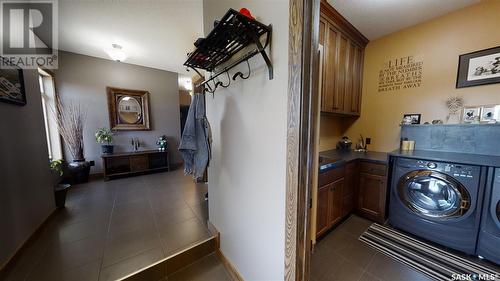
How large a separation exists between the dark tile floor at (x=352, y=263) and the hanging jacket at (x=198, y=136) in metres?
1.37

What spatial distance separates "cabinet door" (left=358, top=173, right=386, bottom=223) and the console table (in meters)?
3.96

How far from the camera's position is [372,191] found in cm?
207

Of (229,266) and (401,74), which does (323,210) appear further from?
(401,74)

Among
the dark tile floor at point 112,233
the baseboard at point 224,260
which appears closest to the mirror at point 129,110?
the dark tile floor at point 112,233

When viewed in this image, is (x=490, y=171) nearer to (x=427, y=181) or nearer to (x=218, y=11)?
(x=427, y=181)

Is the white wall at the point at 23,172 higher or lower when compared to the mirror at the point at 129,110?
lower

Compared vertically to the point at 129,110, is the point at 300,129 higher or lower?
lower

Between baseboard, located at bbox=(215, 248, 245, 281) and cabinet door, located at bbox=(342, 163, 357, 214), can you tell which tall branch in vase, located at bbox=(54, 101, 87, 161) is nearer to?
baseboard, located at bbox=(215, 248, 245, 281)

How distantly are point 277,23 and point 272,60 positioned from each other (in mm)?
177

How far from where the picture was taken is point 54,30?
2.38 metres

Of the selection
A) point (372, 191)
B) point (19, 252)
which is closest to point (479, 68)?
→ point (372, 191)

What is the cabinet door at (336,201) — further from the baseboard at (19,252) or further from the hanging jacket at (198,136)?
the baseboard at (19,252)

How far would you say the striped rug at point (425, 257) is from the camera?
4.45 ft

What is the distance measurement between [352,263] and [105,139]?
14.9 feet
